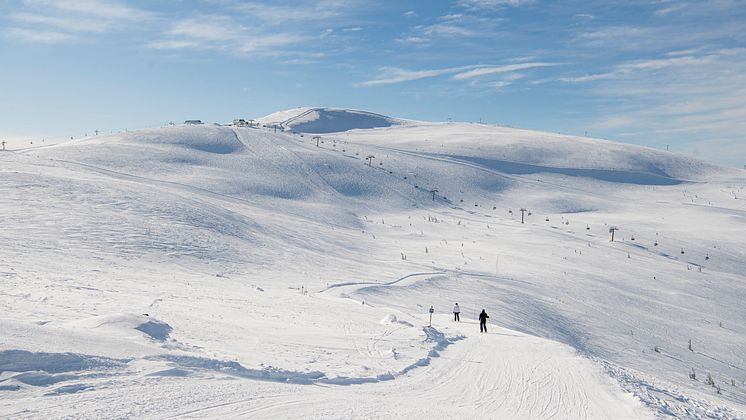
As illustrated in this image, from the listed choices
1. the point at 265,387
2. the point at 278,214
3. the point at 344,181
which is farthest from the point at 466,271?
the point at 344,181

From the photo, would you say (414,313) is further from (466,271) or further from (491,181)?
(491,181)

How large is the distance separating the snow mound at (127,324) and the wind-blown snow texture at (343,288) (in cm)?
6

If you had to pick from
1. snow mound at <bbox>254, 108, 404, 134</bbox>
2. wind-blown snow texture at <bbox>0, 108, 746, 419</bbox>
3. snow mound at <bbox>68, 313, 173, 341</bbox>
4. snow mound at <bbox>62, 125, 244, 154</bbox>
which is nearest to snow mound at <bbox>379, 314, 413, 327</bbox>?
wind-blown snow texture at <bbox>0, 108, 746, 419</bbox>

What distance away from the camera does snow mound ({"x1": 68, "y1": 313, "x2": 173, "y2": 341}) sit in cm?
1280

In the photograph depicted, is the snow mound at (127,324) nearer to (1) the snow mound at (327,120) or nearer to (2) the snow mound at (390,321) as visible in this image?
(2) the snow mound at (390,321)

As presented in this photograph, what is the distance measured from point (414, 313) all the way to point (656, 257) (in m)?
28.4

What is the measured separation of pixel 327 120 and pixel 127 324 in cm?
13407

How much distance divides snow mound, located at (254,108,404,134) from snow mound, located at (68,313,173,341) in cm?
11819

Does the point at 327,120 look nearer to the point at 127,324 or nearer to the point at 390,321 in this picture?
the point at 390,321

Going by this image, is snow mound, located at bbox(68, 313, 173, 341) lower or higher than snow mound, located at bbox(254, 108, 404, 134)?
lower

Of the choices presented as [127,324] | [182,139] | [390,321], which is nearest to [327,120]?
[182,139]

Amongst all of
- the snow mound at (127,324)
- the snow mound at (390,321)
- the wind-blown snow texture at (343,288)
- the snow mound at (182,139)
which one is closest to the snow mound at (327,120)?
the snow mound at (182,139)

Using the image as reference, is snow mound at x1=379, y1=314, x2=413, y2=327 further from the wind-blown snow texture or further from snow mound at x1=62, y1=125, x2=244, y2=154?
snow mound at x1=62, y1=125, x2=244, y2=154

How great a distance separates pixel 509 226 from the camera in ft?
175
